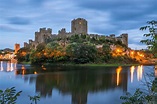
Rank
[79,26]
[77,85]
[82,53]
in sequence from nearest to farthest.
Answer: [77,85]
[82,53]
[79,26]

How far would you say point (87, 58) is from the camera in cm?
6600

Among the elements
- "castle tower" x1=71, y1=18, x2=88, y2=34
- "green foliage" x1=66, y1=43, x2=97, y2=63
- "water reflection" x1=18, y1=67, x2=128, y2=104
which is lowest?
"water reflection" x1=18, y1=67, x2=128, y2=104

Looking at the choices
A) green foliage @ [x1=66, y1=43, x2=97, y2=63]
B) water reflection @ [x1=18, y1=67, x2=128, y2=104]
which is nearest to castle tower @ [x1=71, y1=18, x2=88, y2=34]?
green foliage @ [x1=66, y1=43, x2=97, y2=63]

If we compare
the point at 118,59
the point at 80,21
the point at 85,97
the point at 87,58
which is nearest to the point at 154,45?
the point at 85,97

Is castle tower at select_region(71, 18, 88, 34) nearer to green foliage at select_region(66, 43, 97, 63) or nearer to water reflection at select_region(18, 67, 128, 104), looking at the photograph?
green foliage at select_region(66, 43, 97, 63)

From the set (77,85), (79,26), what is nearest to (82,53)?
(77,85)

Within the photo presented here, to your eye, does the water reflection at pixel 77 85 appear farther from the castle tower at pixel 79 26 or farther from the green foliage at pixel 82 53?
the castle tower at pixel 79 26

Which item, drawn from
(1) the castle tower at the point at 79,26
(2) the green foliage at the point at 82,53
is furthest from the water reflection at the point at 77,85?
(1) the castle tower at the point at 79,26

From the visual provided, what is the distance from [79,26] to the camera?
4636 inches

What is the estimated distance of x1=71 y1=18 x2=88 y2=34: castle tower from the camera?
386 ft

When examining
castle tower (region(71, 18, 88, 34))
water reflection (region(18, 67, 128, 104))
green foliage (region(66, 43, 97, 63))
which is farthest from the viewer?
castle tower (region(71, 18, 88, 34))

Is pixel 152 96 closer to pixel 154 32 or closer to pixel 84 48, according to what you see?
pixel 154 32

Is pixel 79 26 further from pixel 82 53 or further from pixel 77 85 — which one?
pixel 77 85

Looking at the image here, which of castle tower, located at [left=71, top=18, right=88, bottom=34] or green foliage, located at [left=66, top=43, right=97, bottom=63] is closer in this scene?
green foliage, located at [left=66, top=43, right=97, bottom=63]
